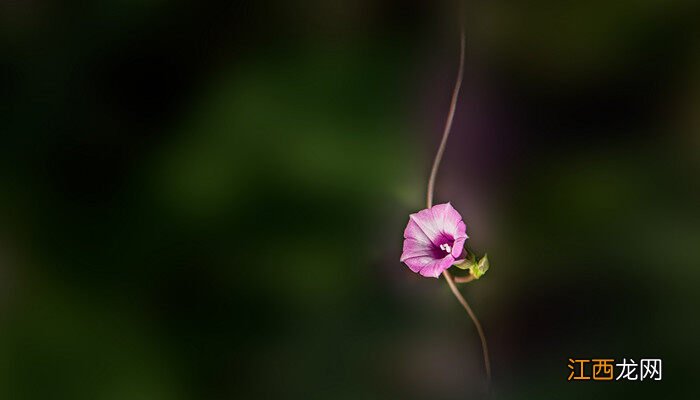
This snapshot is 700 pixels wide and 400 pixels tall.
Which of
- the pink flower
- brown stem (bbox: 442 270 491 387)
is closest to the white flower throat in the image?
the pink flower

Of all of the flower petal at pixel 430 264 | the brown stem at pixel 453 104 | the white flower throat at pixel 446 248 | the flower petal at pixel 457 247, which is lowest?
the flower petal at pixel 430 264

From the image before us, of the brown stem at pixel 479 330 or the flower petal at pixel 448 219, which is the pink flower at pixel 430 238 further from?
the brown stem at pixel 479 330

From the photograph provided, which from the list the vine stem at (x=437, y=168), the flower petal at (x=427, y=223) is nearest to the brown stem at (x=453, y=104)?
the vine stem at (x=437, y=168)

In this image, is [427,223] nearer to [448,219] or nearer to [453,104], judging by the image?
[448,219]

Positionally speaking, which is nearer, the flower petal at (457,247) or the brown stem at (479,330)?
the flower petal at (457,247)

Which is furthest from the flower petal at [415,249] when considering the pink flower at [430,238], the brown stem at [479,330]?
the brown stem at [479,330]

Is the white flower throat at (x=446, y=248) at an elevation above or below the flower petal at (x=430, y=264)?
above

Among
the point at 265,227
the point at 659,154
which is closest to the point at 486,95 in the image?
the point at 659,154
